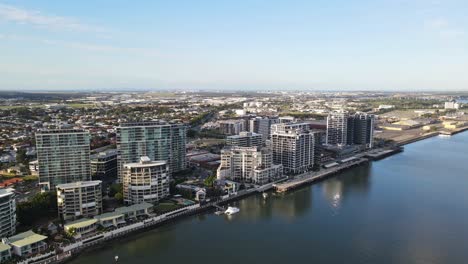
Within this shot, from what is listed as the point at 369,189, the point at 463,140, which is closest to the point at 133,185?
the point at 369,189

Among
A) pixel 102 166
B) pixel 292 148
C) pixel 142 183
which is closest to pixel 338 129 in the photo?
pixel 292 148

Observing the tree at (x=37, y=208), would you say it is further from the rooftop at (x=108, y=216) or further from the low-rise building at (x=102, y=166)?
the low-rise building at (x=102, y=166)

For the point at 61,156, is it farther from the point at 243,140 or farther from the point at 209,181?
the point at 243,140

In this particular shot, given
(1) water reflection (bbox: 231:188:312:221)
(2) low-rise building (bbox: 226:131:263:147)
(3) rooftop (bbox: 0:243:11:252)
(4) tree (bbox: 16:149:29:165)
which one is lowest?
(1) water reflection (bbox: 231:188:312:221)

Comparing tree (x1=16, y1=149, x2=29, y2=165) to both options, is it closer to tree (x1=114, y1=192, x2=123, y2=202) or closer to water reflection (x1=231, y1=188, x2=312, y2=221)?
tree (x1=114, y1=192, x2=123, y2=202)

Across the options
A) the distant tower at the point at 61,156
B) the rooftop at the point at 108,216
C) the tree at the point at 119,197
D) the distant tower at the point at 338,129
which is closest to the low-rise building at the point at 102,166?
the distant tower at the point at 61,156

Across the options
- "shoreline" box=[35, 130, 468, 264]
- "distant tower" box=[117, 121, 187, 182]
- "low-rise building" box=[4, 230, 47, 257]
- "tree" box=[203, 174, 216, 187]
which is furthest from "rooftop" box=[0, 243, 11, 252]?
"tree" box=[203, 174, 216, 187]
